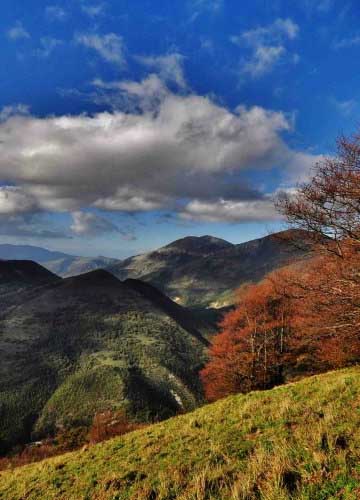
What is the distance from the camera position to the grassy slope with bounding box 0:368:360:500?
6.96m

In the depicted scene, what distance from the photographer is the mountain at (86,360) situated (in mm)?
78062

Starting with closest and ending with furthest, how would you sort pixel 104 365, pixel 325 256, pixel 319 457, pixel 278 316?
pixel 319 457
pixel 325 256
pixel 278 316
pixel 104 365

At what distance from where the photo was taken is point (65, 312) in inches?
5276

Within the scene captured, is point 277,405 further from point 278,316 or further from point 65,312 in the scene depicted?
point 65,312

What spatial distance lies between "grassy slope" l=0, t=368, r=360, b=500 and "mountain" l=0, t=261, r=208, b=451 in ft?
229

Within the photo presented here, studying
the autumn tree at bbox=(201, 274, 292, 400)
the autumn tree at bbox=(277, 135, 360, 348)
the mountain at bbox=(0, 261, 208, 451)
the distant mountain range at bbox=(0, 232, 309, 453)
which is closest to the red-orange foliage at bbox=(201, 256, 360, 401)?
the autumn tree at bbox=(201, 274, 292, 400)

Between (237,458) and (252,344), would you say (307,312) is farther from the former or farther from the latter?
(252,344)

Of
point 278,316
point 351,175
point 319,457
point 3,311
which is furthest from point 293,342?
point 3,311

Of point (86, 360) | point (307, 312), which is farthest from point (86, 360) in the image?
point (307, 312)

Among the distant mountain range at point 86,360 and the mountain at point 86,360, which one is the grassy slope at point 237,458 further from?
the distant mountain range at point 86,360

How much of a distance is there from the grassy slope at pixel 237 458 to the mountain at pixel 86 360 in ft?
229

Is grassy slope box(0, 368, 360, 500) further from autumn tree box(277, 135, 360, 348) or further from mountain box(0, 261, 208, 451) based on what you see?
mountain box(0, 261, 208, 451)

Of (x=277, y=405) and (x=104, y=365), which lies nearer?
(x=277, y=405)

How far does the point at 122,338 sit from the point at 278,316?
306ft
